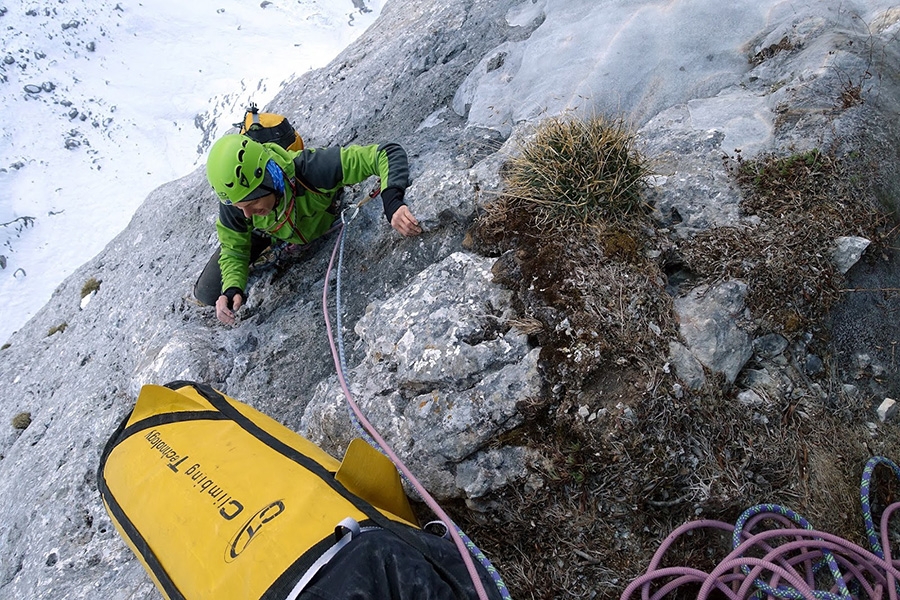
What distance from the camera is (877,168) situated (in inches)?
140

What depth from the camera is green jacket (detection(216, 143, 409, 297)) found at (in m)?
4.34

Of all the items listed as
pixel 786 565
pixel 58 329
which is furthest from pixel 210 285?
pixel 786 565

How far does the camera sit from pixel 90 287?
25.1ft

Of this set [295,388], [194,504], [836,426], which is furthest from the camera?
[295,388]

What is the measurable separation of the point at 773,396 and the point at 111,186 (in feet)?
58.1

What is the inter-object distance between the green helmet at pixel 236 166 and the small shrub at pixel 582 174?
6.25ft

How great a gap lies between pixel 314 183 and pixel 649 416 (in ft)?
10.1

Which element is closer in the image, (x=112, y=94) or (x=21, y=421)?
(x=21, y=421)

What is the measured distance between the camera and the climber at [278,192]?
12.9 feet

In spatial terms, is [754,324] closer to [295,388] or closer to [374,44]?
[295,388]

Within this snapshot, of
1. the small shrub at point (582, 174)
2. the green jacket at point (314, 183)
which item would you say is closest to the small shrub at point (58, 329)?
the green jacket at point (314, 183)

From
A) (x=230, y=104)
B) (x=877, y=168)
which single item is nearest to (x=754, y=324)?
(x=877, y=168)

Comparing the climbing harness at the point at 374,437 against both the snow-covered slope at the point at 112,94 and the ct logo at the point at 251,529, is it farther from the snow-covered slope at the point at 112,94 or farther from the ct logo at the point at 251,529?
the snow-covered slope at the point at 112,94

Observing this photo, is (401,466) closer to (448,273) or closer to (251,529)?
(251,529)
